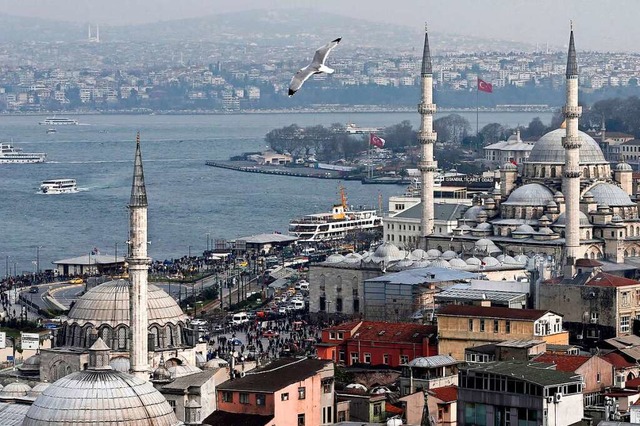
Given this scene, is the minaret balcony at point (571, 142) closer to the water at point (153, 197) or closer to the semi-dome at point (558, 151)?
the semi-dome at point (558, 151)

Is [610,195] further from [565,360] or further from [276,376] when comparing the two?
[276,376]

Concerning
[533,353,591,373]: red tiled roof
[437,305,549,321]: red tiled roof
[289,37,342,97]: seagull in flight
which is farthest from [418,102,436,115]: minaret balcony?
[289,37,342,97]: seagull in flight

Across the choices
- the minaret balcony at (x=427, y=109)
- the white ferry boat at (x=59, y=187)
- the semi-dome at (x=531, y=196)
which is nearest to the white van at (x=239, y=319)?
the semi-dome at (x=531, y=196)

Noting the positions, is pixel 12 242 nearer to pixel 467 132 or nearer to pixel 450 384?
pixel 450 384

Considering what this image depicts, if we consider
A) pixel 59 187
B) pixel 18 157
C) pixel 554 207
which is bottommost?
pixel 554 207

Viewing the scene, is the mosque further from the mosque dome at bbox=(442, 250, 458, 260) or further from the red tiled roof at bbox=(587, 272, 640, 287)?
the red tiled roof at bbox=(587, 272, 640, 287)

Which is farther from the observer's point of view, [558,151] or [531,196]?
[558,151]

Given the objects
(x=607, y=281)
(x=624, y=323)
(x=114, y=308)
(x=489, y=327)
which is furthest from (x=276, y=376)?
(x=607, y=281)
